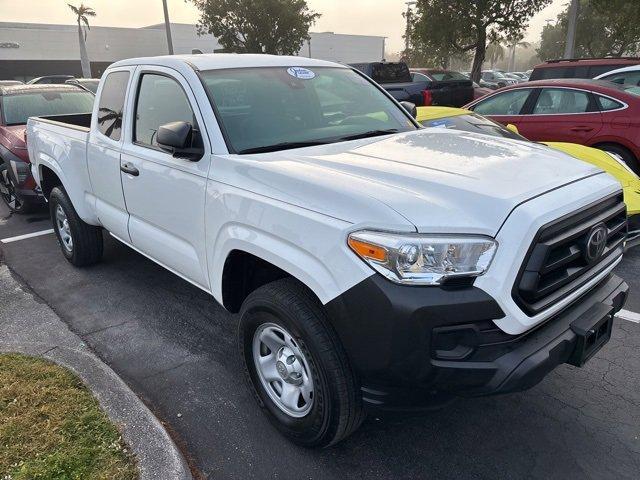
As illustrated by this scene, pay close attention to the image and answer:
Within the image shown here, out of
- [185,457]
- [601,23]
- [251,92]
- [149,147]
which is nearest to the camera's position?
[185,457]

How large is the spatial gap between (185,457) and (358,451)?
2.94 feet

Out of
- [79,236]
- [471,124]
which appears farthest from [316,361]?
[471,124]

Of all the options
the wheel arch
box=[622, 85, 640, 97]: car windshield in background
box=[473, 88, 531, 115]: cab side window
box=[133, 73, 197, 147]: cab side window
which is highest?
box=[133, 73, 197, 147]: cab side window

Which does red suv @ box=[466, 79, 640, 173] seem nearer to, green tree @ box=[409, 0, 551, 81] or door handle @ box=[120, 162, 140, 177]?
door handle @ box=[120, 162, 140, 177]

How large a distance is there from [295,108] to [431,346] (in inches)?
76.2

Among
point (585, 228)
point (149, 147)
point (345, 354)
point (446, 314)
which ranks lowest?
point (345, 354)

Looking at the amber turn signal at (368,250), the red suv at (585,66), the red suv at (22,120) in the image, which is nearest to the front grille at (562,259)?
the amber turn signal at (368,250)

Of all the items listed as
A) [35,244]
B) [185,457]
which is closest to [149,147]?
[185,457]

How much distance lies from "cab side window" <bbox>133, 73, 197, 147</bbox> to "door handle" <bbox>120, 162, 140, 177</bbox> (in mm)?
181

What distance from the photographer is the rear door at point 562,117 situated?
7.20m

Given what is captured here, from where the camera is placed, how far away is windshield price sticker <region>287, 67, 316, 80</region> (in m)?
3.64

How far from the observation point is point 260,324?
2701 millimetres

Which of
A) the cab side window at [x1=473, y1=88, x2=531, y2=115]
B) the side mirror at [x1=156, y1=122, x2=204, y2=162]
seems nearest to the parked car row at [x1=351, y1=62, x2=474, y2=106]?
the cab side window at [x1=473, y1=88, x2=531, y2=115]

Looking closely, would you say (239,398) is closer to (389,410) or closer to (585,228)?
(389,410)
